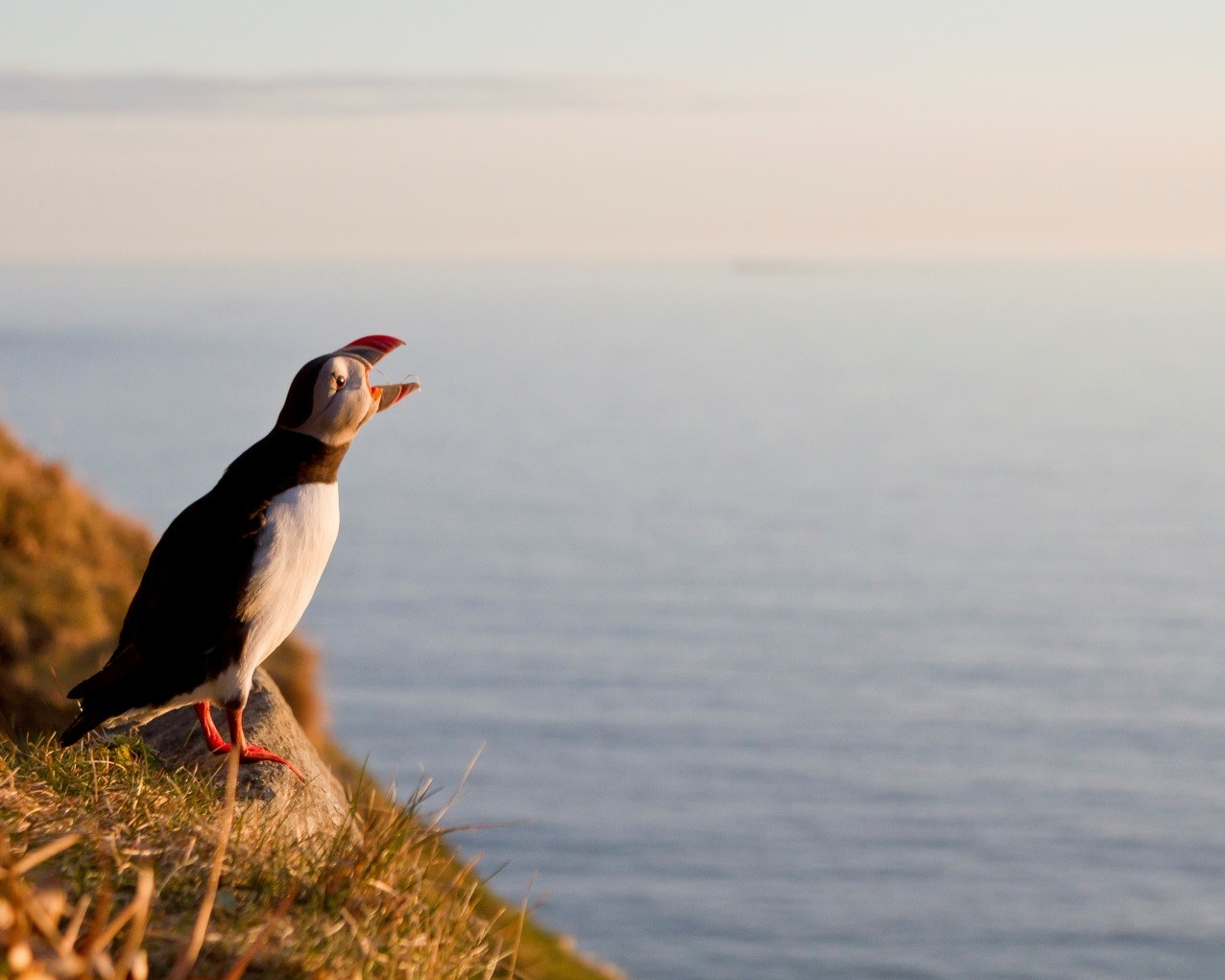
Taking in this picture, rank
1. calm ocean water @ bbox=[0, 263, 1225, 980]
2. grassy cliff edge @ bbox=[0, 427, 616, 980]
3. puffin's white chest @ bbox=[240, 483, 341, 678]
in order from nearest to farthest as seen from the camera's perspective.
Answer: grassy cliff edge @ bbox=[0, 427, 616, 980], puffin's white chest @ bbox=[240, 483, 341, 678], calm ocean water @ bbox=[0, 263, 1225, 980]

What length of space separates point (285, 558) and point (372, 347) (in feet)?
3.76

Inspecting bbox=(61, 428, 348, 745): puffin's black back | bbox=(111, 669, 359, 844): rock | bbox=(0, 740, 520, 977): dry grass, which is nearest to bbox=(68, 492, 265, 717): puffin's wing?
bbox=(61, 428, 348, 745): puffin's black back

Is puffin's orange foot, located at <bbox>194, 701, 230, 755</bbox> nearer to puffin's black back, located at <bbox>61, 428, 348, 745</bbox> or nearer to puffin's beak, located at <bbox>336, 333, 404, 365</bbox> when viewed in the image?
puffin's black back, located at <bbox>61, 428, 348, 745</bbox>

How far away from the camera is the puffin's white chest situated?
6.58m

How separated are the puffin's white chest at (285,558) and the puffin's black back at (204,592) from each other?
4cm

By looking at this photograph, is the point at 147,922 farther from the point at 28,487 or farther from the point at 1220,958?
the point at 1220,958

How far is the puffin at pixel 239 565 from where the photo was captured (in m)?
6.59

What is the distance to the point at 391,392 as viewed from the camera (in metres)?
7.05

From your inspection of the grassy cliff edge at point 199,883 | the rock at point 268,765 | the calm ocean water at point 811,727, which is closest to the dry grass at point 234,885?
the grassy cliff edge at point 199,883

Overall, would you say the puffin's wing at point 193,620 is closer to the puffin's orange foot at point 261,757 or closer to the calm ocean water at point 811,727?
the puffin's orange foot at point 261,757

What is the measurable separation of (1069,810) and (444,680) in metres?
53.7

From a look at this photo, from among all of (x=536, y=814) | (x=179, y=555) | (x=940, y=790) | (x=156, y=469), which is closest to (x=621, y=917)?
(x=536, y=814)

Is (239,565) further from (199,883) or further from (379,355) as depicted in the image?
(199,883)

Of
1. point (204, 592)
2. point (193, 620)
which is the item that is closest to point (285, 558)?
point (204, 592)
